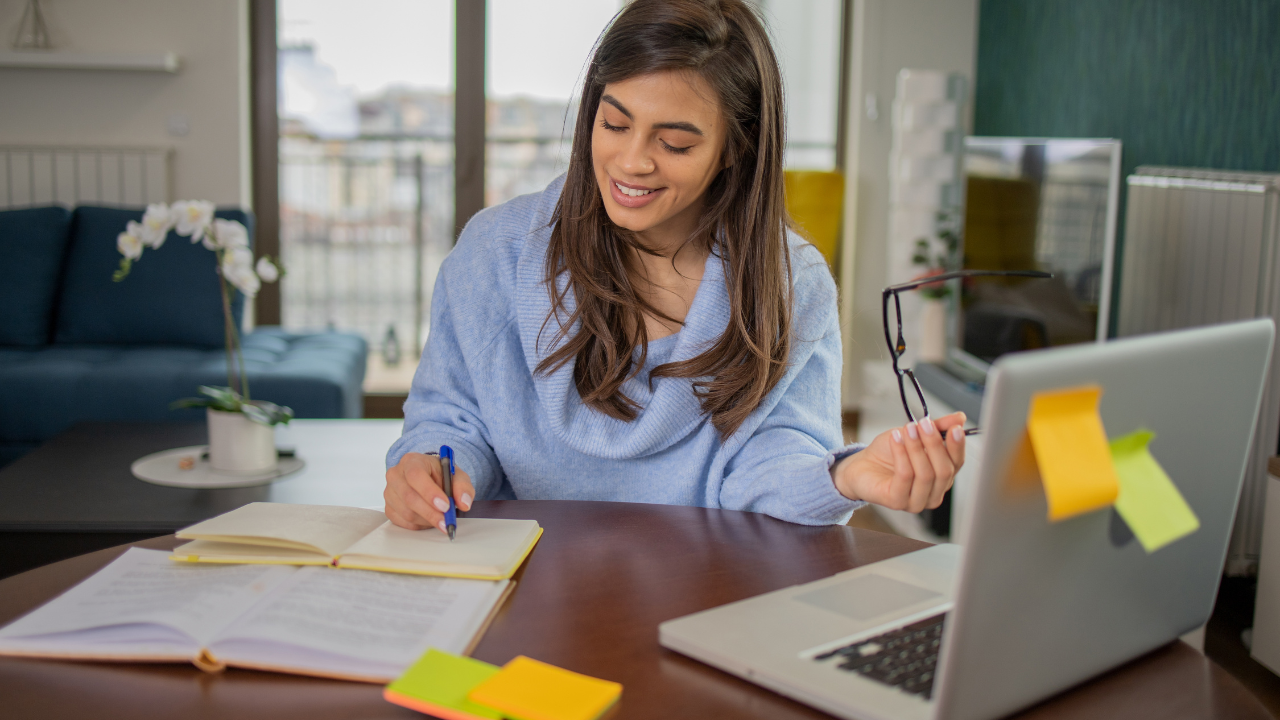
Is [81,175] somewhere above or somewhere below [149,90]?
below

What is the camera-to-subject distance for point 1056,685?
609mm

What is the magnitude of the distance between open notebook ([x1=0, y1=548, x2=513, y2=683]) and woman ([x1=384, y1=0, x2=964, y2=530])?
379mm

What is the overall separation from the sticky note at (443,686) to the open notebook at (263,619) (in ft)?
0.06

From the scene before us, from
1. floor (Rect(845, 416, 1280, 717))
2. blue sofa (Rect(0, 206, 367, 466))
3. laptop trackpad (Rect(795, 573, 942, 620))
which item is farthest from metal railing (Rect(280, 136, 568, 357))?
laptop trackpad (Rect(795, 573, 942, 620))

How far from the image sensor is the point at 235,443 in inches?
73.0

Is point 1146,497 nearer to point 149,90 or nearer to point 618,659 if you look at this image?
point 618,659

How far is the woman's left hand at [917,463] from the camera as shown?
88 cm

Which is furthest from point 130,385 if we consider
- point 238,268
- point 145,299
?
point 238,268

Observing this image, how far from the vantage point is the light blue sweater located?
3.96ft

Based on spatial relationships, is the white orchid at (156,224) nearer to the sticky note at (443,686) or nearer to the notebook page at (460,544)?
the notebook page at (460,544)

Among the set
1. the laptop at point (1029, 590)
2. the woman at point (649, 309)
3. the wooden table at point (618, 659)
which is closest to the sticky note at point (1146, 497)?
the laptop at point (1029, 590)

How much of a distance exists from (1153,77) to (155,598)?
2.76 meters

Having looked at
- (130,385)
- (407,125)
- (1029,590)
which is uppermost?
(407,125)

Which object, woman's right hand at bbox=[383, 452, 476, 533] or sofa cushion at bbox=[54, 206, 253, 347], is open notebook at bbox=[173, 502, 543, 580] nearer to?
woman's right hand at bbox=[383, 452, 476, 533]
